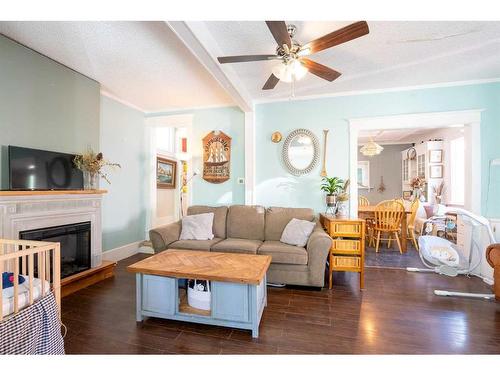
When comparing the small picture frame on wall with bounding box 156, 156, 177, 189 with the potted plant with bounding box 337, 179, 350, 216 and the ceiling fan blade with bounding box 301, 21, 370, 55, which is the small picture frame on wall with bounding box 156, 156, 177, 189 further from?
the ceiling fan blade with bounding box 301, 21, 370, 55

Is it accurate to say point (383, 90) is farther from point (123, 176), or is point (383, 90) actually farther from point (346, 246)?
point (123, 176)

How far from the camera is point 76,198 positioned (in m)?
2.79

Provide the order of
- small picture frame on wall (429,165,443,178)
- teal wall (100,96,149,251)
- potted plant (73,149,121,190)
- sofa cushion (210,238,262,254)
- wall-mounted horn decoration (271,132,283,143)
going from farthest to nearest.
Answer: small picture frame on wall (429,165,443,178) → wall-mounted horn decoration (271,132,283,143) → teal wall (100,96,149,251) → potted plant (73,149,121,190) → sofa cushion (210,238,262,254)

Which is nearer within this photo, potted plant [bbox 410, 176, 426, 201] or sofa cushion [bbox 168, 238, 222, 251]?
sofa cushion [bbox 168, 238, 222, 251]

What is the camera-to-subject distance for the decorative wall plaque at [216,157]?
157 inches

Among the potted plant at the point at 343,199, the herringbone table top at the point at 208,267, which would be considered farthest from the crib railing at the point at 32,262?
the potted plant at the point at 343,199

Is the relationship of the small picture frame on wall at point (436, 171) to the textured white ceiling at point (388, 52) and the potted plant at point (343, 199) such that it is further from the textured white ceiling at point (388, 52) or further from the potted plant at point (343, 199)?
the potted plant at point (343, 199)

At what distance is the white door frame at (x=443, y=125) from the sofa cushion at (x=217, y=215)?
1890 mm

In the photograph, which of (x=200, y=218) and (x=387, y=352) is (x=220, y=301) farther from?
(x=200, y=218)

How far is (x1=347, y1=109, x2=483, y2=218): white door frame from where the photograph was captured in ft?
10.2

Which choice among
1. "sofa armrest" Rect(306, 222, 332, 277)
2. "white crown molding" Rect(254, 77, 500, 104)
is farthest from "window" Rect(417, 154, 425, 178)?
"sofa armrest" Rect(306, 222, 332, 277)

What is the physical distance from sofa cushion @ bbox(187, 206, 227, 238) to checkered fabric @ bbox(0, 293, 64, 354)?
80.3 inches

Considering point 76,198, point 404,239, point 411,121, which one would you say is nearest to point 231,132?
point 76,198

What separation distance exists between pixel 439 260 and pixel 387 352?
5.59ft
